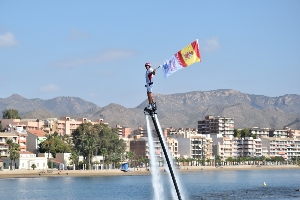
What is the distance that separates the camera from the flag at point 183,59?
19750 millimetres

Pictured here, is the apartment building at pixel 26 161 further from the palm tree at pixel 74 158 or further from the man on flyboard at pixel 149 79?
the man on flyboard at pixel 149 79

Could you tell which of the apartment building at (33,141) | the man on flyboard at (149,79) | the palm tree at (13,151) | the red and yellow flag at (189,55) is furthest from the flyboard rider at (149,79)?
the apartment building at (33,141)

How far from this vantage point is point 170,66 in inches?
813

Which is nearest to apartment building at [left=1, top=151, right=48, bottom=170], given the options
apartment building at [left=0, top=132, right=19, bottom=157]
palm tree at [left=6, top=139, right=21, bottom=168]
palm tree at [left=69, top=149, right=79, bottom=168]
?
palm tree at [left=6, top=139, right=21, bottom=168]

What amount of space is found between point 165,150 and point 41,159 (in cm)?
15971

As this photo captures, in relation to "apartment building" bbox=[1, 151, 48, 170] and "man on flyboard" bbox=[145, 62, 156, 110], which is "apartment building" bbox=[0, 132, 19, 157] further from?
"man on flyboard" bbox=[145, 62, 156, 110]

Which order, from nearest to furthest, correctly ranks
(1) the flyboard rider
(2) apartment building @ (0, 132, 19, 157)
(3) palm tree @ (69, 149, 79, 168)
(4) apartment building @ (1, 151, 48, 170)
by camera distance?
(1) the flyboard rider
(4) apartment building @ (1, 151, 48, 170)
(2) apartment building @ (0, 132, 19, 157)
(3) palm tree @ (69, 149, 79, 168)

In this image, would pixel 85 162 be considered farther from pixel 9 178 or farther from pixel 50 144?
pixel 9 178

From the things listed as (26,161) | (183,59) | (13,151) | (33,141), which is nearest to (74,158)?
(26,161)

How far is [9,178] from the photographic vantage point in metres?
164

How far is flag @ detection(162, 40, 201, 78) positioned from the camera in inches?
778

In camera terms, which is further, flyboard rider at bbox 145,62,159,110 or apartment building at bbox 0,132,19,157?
apartment building at bbox 0,132,19,157

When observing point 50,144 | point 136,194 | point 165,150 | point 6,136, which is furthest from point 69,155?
point 165,150

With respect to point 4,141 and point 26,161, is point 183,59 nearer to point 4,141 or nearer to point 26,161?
point 26,161
